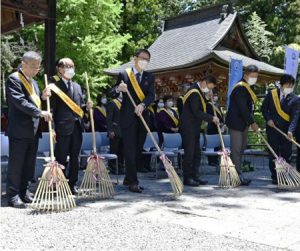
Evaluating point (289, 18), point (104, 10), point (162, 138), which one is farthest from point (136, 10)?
point (162, 138)

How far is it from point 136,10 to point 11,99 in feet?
68.8

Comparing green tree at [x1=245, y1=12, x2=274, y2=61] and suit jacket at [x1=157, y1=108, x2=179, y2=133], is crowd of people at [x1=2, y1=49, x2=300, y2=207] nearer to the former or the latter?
suit jacket at [x1=157, y1=108, x2=179, y2=133]

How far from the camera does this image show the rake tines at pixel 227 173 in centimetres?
743

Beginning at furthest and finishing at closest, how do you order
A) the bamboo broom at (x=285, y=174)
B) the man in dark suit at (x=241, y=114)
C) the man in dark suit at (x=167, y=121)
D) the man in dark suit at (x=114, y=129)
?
the man in dark suit at (x=167, y=121), the man in dark suit at (x=114, y=129), the man in dark suit at (x=241, y=114), the bamboo broom at (x=285, y=174)

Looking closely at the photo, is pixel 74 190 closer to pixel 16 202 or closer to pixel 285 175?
pixel 16 202

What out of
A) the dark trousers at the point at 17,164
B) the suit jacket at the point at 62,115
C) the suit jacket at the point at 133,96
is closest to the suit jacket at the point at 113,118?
the suit jacket at the point at 133,96

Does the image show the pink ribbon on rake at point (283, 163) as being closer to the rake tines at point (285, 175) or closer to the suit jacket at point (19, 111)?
the rake tines at point (285, 175)

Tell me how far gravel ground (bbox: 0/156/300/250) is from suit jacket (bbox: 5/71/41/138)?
0.95 meters

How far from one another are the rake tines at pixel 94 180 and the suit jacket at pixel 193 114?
1.87 meters

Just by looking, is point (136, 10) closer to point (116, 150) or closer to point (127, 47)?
point (127, 47)

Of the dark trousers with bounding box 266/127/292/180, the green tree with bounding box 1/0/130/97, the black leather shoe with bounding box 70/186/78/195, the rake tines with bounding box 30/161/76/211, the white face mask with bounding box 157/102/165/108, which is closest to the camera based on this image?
the rake tines with bounding box 30/161/76/211

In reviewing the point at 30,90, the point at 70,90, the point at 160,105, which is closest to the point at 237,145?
the point at 70,90

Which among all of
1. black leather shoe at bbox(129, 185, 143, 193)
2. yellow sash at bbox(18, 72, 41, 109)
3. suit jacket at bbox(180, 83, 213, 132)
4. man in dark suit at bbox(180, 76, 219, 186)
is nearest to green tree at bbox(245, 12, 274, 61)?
man in dark suit at bbox(180, 76, 219, 186)

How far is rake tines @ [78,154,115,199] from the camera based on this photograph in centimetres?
624
